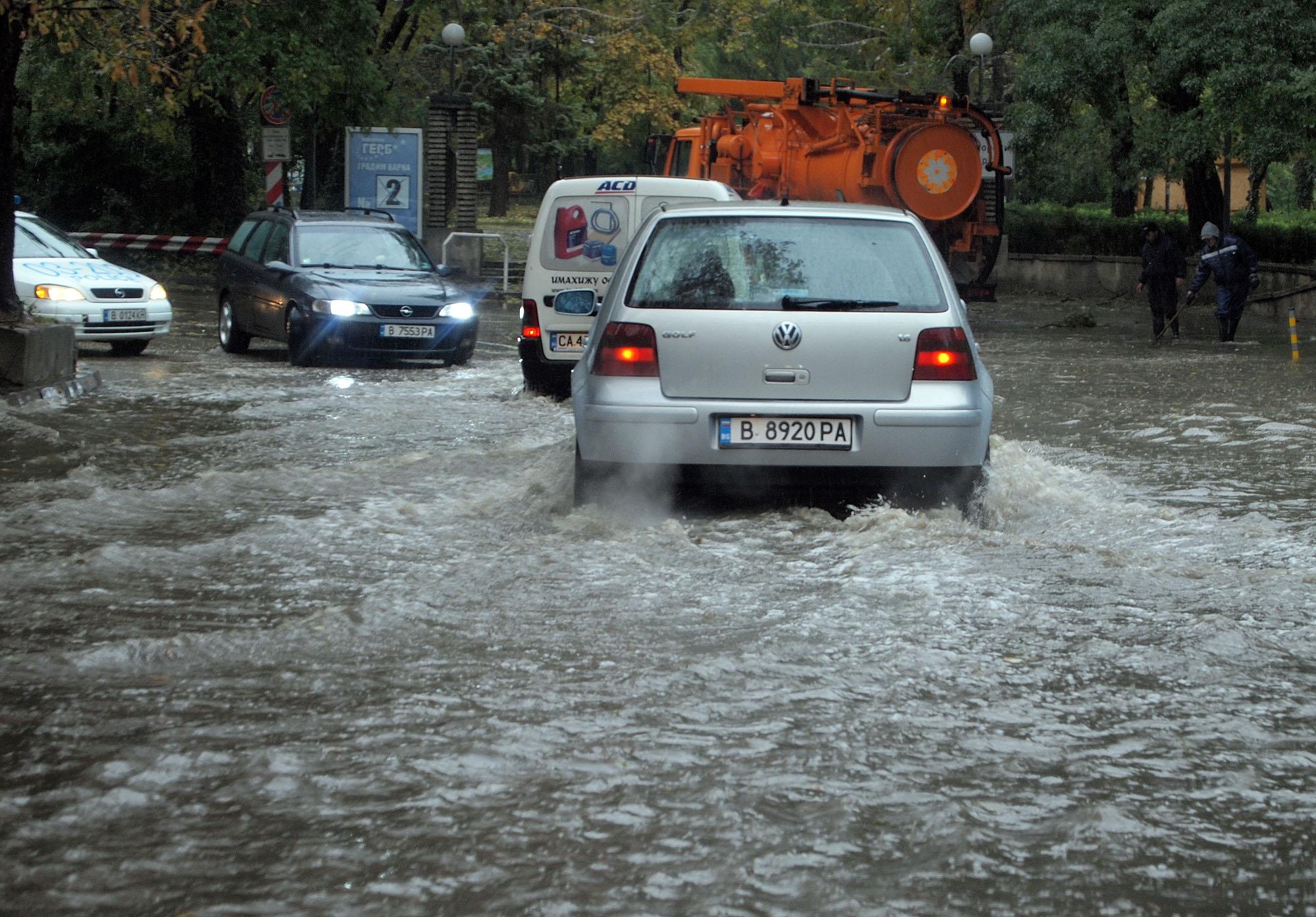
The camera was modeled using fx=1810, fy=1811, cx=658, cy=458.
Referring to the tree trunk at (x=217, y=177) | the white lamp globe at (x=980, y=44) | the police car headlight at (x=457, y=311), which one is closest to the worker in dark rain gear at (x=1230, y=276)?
the police car headlight at (x=457, y=311)

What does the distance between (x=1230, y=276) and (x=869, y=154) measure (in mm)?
4837

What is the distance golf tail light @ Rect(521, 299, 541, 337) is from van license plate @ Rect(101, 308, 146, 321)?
5929mm

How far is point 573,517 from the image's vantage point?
796 centimetres

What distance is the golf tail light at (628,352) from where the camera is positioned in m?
7.66

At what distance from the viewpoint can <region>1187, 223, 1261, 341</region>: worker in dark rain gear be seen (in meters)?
23.0

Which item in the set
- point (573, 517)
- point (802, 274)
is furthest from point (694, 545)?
point (802, 274)

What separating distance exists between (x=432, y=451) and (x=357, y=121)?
22.1m

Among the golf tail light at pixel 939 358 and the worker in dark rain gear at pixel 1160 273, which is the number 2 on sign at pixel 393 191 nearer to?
the worker in dark rain gear at pixel 1160 273

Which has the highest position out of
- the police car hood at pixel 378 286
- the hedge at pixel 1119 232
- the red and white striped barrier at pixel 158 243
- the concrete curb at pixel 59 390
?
the hedge at pixel 1119 232

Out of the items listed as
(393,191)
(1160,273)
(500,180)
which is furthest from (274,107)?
(500,180)

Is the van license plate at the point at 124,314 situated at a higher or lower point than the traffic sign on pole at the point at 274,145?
lower

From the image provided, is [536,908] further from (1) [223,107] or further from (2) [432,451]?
(1) [223,107]

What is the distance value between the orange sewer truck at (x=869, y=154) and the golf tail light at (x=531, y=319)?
31.3 feet

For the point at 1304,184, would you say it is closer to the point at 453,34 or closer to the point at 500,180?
the point at 500,180
